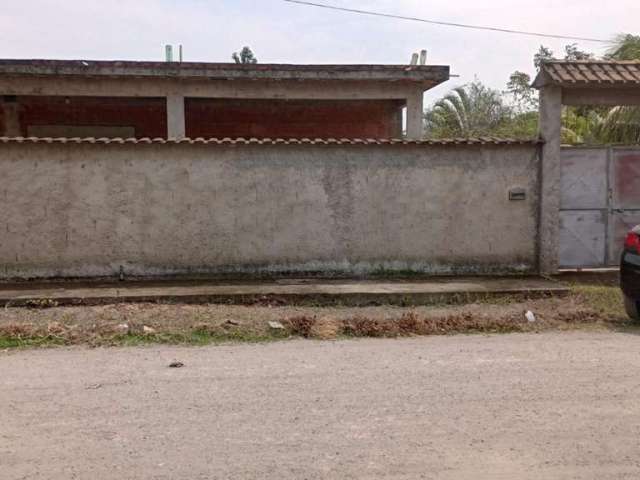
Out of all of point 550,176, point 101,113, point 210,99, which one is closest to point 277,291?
point 550,176

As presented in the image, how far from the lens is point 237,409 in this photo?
467cm

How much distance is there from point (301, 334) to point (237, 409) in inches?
99.9

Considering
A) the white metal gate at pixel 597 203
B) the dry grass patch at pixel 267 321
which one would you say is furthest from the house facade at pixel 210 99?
the dry grass patch at pixel 267 321

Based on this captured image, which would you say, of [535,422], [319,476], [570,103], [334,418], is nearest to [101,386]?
[334,418]

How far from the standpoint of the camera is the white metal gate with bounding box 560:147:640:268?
1010 centimetres

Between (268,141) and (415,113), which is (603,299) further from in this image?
(415,113)

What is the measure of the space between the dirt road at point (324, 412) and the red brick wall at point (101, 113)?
8.36 metres

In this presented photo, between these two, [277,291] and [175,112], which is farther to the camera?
[175,112]

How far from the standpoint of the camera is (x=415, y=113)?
1342 centimetres

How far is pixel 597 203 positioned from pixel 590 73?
1.94m

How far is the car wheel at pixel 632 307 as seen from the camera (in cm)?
767

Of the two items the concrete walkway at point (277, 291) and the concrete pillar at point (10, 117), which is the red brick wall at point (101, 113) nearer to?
the concrete pillar at point (10, 117)

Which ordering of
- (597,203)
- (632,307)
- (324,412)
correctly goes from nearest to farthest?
(324,412) → (632,307) → (597,203)

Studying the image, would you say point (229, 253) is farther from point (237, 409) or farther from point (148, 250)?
point (237, 409)
